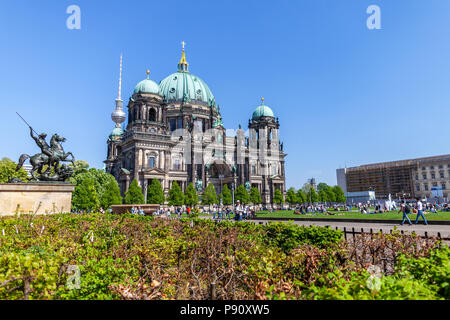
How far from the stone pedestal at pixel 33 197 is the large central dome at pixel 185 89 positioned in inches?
2478

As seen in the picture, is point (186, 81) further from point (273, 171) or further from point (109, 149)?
point (273, 171)

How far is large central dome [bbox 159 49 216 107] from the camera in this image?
269ft

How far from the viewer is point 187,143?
241 feet

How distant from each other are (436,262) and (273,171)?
8360 centimetres

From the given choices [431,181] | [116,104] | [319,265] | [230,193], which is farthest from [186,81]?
[431,181]

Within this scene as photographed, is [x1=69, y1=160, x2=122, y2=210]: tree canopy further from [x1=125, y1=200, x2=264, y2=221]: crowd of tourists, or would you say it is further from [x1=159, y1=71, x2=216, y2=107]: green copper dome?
[x1=159, y1=71, x2=216, y2=107]: green copper dome

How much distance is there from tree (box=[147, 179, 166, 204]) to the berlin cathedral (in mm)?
3939

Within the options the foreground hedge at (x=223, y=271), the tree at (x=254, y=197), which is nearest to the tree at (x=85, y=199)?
the tree at (x=254, y=197)

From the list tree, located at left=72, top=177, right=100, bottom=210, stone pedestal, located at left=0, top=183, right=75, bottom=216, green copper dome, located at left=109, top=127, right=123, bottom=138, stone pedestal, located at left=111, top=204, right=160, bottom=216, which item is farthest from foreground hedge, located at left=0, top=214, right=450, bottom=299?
green copper dome, located at left=109, top=127, right=123, bottom=138

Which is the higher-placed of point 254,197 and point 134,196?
point 134,196

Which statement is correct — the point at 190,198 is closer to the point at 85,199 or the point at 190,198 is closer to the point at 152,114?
the point at 85,199

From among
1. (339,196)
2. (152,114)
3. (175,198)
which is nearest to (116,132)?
(152,114)

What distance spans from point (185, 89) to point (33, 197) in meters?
67.4

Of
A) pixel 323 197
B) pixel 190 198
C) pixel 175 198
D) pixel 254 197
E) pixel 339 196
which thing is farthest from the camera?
pixel 339 196
